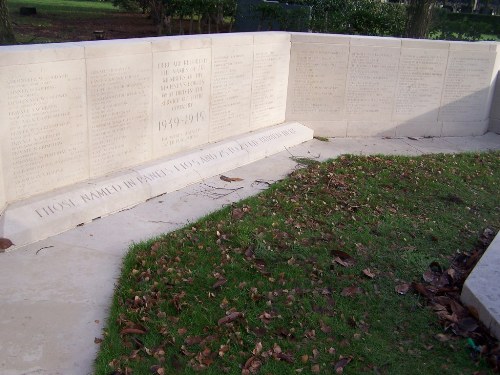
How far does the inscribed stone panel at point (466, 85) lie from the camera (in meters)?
9.87

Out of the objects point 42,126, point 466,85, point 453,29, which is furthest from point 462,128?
point 453,29

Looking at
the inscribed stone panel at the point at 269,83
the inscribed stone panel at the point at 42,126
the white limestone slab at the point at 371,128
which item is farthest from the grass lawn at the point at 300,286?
the white limestone slab at the point at 371,128

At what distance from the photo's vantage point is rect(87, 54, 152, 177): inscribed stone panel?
6012 mm

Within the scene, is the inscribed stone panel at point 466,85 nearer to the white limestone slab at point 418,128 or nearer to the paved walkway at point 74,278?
the white limestone slab at point 418,128

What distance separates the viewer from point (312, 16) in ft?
55.7

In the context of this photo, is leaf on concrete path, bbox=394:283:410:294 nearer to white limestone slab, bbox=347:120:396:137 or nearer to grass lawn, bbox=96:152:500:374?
grass lawn, bbox=96:152:500:374

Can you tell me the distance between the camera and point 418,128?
1002 centimetres

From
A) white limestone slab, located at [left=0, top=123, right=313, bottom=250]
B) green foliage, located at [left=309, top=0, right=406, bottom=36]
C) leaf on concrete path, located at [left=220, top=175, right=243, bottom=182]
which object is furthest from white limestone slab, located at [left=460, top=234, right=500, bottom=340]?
green foliage, located at [left=309, top=0, right=406, bottom=36]

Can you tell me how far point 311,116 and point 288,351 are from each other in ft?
18.9

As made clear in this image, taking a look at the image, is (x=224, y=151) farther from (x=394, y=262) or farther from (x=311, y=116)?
(x=394, y=262)

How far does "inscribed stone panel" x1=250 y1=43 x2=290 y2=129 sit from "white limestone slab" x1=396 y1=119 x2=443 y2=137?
202cm

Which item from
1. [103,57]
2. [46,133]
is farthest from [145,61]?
[46,133]

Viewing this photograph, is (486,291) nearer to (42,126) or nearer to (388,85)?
(42,126)

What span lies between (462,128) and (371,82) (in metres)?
1.97
